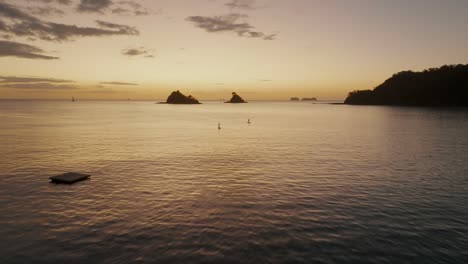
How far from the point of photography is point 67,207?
3056 cm

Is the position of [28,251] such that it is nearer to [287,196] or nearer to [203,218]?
[203,218]

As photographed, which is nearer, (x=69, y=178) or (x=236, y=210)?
(x=236, y=210)

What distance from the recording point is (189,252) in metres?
21.5

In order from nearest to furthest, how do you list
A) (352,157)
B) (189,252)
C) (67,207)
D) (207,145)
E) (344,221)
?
(189,252)
(344,221)
(67,207)
(352,157)
(207,145)

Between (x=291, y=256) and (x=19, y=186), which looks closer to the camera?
(x=291, y=256)

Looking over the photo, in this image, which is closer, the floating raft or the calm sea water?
the calm sea water

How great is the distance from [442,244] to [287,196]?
15264 millimetres

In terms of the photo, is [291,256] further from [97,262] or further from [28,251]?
[28,251]

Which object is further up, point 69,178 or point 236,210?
point 69,178

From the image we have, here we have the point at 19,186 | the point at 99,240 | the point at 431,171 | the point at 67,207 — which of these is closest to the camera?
the point at 99,240

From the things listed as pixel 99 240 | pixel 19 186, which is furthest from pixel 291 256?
pixel 19 186

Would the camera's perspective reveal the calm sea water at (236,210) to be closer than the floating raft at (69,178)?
Yes

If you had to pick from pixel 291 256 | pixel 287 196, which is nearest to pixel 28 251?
pixel 291 256

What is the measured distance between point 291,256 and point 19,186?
1420 inches
